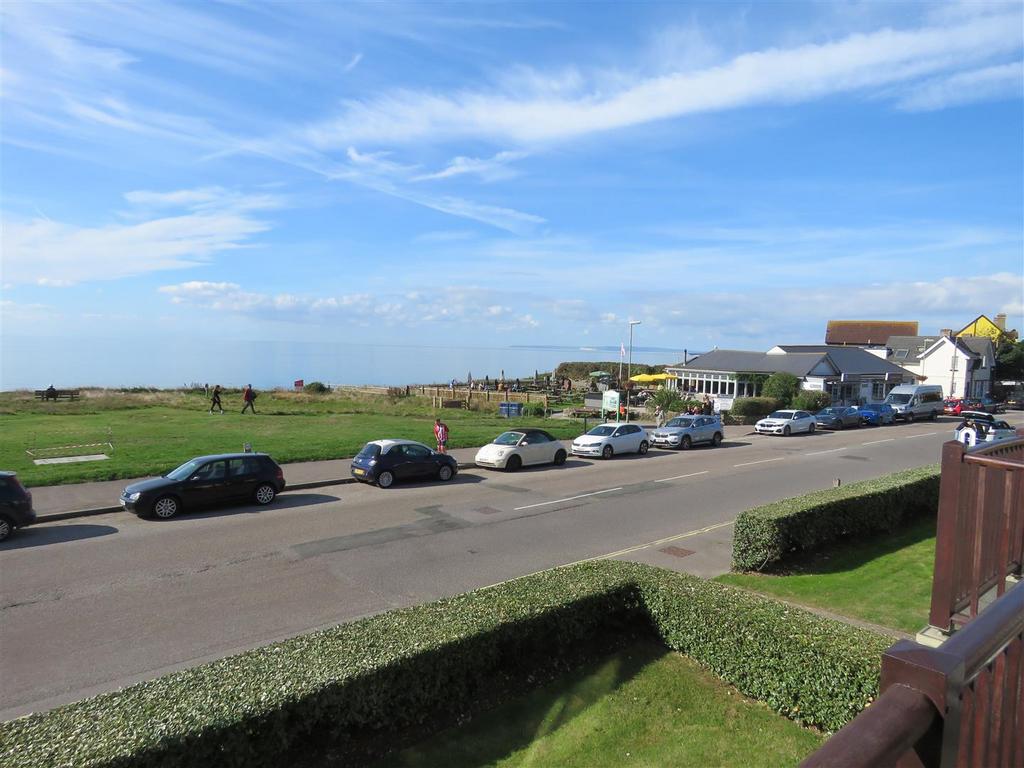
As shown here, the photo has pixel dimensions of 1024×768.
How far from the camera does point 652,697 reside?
685cm

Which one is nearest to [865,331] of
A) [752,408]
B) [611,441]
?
[752,408]

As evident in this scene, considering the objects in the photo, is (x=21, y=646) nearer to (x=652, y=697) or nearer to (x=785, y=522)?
(x=652, y=697)

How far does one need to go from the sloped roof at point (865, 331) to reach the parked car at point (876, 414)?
5050cm

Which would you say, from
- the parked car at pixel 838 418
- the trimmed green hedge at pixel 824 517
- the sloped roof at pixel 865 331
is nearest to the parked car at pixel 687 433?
the parked car at pixel 838 418

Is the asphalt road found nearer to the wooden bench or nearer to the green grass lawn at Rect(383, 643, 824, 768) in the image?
the green grass lawn at Rect(383, 643, 824, 768)

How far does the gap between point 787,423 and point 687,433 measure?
913 cm

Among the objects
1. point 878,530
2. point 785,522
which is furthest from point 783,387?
point 785,522

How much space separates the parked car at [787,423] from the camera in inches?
1446

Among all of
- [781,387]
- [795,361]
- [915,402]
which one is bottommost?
[915,402]

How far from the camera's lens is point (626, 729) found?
623cm

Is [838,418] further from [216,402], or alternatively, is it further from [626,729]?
[626,729]

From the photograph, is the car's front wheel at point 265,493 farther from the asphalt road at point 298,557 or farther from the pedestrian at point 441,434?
the pedestrian at point 441,434

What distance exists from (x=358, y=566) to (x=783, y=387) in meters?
39.7

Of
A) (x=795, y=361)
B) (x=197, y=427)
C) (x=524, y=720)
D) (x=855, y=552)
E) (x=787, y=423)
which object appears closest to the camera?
(x=524, y=720)
